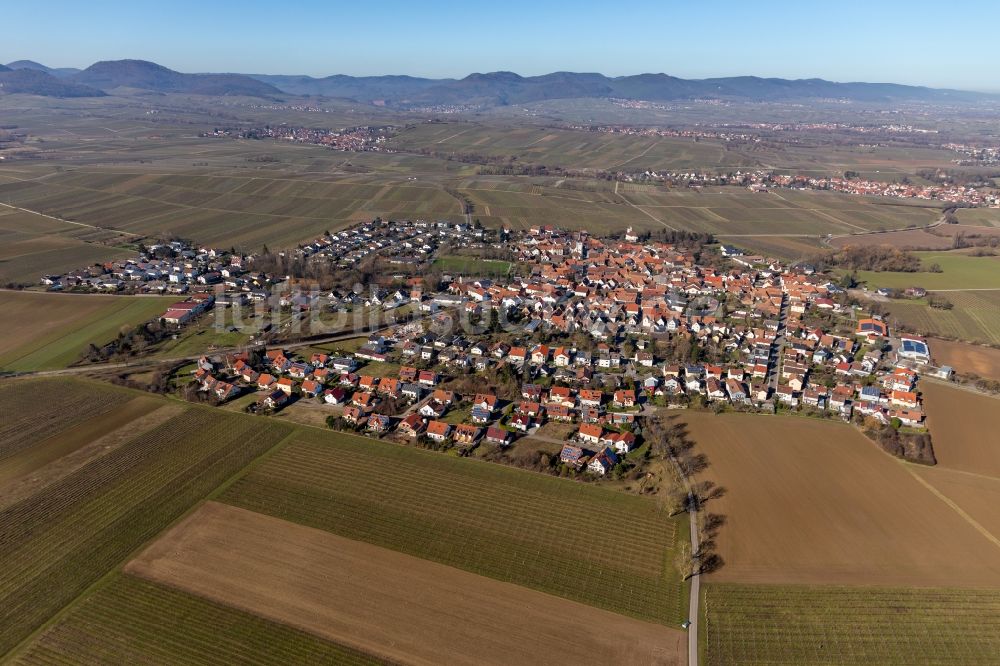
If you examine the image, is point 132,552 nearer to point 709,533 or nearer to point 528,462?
point 528,462

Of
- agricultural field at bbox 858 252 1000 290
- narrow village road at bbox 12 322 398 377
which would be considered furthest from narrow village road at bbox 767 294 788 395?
narrow village road at bbox 12 322 398 377

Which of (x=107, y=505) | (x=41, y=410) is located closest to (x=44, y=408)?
(x=41, y=410)

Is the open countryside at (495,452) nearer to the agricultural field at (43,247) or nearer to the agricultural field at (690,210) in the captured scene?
the agricultural field at (43,247)

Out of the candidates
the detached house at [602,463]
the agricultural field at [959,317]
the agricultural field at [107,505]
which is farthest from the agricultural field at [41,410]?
the agricultural field at [959,317]

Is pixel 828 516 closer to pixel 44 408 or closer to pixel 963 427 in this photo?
pixel 963 427

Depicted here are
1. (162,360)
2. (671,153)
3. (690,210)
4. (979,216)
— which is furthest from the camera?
(671,153)

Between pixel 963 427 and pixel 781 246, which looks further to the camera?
pixel 781 246
